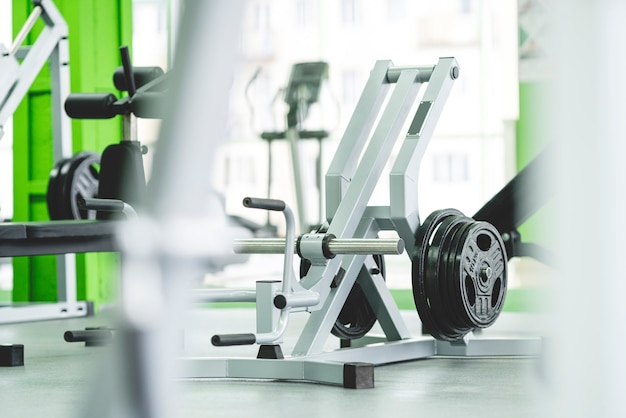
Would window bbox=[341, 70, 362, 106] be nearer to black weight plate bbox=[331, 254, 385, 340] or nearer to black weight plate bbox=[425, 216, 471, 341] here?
black weight plate bbox=[331, 254, 385, 340]

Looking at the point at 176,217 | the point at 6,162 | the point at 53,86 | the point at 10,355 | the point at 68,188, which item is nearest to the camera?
the point at 176,217

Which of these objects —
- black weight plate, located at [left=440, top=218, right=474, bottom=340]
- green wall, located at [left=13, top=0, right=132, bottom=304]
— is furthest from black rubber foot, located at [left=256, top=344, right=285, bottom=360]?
green wall, located at [left=13, top=0, right=132, bottom=304]

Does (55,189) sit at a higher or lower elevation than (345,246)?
higher

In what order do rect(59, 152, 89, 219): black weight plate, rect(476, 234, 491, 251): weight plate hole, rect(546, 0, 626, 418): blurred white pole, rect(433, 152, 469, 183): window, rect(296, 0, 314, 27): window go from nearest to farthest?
rect(546, 0, 626, 418): blurred white pole, rect(476, 234, 491, 251): weight plate hole, rect(59, 152, 89, 219): black weight plate, rect(433, 152, 469, 183): window, rect(296, 0, 314, 27): window

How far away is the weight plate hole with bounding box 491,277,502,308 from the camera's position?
2.88 meters

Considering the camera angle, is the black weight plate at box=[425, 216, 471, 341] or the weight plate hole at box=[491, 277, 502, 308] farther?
the weight plate hole at box=[491, 277, 502, 308]

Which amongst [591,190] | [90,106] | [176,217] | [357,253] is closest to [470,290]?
[357,253]

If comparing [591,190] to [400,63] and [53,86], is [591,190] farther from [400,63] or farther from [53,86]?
[400,63]

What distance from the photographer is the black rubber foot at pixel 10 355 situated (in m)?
3.07

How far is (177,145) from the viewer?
1.06 feet

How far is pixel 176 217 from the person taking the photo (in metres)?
0.32

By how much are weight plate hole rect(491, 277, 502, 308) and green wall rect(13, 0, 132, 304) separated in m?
3.22

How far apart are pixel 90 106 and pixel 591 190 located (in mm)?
3844

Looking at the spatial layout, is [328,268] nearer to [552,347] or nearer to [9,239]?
[9,239]
